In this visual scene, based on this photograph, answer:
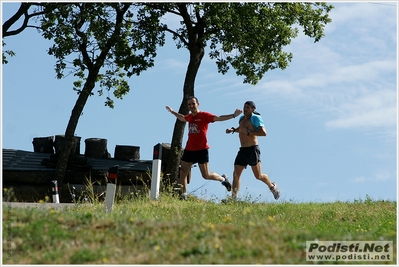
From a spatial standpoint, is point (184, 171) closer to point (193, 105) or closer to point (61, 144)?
point (193, 105)

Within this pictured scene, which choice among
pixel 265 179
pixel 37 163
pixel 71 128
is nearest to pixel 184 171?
pixel 265 179

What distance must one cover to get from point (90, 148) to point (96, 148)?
23 cm

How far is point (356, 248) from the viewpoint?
8.12m

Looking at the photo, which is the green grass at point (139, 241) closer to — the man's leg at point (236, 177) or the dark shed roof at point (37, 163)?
the man's leg at point (236, 177)

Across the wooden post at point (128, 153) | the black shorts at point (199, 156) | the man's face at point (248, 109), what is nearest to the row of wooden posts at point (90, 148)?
the wooden post at point (128, 153)

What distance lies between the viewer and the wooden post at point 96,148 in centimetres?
2372

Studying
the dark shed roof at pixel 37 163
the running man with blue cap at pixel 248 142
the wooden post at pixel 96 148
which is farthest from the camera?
the wooden post at pixel 96 148

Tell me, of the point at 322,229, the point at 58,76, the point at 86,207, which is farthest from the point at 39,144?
the point at 322,229

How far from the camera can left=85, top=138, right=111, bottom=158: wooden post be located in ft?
77.8

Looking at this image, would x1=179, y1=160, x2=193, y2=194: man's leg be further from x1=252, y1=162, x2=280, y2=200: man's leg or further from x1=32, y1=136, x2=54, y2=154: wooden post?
x1=32, y1=136, x2=54, y2=154: wooden post

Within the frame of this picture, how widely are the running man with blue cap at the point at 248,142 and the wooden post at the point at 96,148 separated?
27.8 feet

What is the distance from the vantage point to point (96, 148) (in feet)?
77.9

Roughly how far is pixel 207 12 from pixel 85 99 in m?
5.12

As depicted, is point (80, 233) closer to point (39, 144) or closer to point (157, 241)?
point (157, 241)
